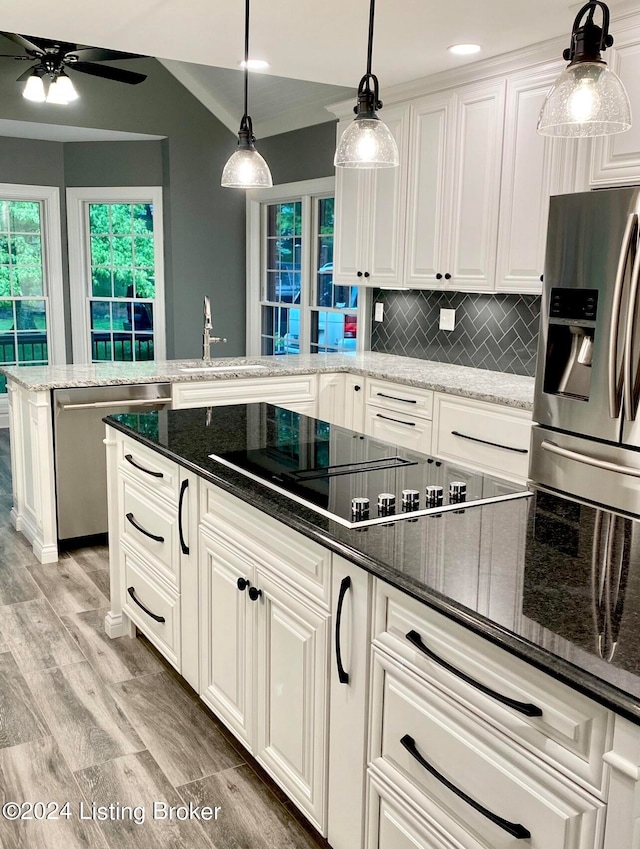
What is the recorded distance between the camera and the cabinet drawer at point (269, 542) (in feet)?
5.83

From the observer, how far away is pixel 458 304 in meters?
4.67

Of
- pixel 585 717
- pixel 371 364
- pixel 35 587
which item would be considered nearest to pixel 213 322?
pixel 371 364

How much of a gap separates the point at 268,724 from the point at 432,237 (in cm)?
305

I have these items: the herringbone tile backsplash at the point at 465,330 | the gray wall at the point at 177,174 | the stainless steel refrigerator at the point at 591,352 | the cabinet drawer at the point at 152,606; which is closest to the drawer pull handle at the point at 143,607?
the cabinet drawer at the point at 152,606

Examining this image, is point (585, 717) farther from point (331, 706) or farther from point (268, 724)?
point (268, 724)

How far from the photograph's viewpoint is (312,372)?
4488 mm

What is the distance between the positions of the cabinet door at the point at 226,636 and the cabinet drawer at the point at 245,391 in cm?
189

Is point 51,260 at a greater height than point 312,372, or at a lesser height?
greater

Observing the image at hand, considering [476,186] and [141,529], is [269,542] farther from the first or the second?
[476,186]

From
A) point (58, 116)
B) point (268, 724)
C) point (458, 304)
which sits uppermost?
point (58, 116)

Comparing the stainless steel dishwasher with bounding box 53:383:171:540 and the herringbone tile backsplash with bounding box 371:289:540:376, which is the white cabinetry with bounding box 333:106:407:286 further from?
the stainless steel dishwasher with bounding box 53:383:171:540

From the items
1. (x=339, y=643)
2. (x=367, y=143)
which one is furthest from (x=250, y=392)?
(x=339, y=643)

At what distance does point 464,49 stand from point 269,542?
9.34ft

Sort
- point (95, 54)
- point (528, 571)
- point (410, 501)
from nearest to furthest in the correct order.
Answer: point (528, 571)
point (410, 501)
point (95, 54)
